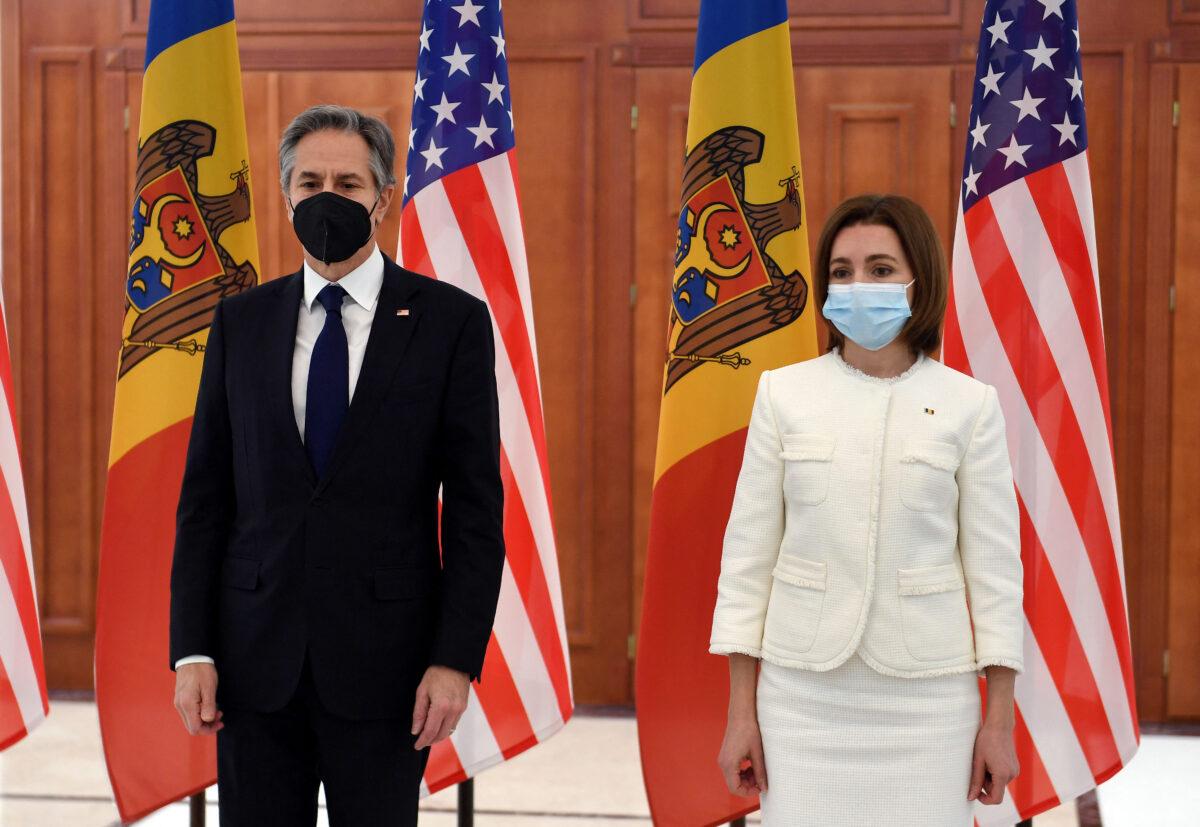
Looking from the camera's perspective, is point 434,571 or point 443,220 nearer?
point 434,571

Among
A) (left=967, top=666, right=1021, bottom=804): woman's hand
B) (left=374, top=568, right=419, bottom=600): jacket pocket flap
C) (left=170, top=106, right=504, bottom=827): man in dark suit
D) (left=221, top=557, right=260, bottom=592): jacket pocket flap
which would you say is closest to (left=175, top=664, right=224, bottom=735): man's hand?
(left=170, top=106, right=504, bottom=827): man in dark suit

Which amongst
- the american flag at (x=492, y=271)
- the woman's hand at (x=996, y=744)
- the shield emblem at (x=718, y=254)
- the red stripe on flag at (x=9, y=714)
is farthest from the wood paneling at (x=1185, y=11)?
the red stripe on flag at (x=9, y=714)

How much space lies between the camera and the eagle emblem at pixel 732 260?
243 centimetres

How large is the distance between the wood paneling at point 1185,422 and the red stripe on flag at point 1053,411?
1.96 meters

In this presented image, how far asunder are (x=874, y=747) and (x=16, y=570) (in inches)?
86.9

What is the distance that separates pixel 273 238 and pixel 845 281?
3150mm

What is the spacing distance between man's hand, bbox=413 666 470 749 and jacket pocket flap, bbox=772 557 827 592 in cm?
49

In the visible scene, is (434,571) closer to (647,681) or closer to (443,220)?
(647,681)

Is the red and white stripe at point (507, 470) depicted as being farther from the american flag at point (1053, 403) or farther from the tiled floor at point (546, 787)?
the american flag at point (1053, 403)

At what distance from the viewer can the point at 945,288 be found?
1.78 m

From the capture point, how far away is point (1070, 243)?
2.53m

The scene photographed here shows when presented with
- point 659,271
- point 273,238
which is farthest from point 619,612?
point 273,238

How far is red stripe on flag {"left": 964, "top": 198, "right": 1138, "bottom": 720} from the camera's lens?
2.51m

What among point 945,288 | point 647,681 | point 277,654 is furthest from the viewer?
point 647,681
